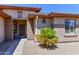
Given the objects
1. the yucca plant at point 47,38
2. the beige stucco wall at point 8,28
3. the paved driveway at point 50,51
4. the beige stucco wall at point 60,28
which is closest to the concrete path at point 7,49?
the paved driveway at point 50,51

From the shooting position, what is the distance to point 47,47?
10.7m

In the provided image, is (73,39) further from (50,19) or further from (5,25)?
(5,25)

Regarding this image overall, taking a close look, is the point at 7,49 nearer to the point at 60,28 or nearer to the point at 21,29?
the point at 60,28

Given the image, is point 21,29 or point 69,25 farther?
point 21,29

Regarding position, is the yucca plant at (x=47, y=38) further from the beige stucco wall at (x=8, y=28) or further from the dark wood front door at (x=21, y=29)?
the dark wood front door at (x=21, y=29)

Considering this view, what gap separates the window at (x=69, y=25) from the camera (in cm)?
1323

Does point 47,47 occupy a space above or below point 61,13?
below

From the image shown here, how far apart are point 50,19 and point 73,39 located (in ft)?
9.10

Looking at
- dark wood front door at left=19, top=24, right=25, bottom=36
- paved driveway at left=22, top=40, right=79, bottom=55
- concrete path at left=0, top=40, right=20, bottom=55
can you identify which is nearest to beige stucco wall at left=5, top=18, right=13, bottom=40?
dark wood front door at left=19, top=24, right=25, bottom=36

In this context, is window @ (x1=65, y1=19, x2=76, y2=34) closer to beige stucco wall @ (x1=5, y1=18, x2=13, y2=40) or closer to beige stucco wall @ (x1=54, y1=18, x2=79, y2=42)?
beige stucco wall @ (x1=54, y1=18, x2=79, y2=42)

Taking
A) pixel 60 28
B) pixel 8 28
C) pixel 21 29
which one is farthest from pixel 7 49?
pixel 21 29

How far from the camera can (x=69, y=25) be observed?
13344mm

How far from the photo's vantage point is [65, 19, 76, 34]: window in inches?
521
